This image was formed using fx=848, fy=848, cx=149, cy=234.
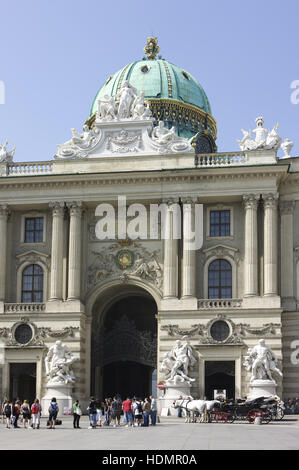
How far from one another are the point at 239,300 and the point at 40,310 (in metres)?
13.0

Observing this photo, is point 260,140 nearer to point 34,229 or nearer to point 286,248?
point 286,248

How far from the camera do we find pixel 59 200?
56.7m

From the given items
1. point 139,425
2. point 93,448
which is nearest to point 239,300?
point 139,425

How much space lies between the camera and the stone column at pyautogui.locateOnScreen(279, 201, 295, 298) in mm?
54656

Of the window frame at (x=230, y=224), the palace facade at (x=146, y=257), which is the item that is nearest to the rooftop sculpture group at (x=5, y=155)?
the palace facade at (x=146, y=257)

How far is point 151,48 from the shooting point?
73.1m

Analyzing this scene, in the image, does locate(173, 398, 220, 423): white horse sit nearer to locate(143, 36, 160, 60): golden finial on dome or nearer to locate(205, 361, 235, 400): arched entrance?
locate(205, 361, 235, 400): arched entrance

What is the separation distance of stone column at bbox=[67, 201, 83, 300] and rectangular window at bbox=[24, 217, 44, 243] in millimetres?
2817

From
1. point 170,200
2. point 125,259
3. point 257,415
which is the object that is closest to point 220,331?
point 125,259

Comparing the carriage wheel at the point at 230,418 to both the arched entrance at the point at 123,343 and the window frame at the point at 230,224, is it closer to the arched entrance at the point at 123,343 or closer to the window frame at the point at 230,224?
the arched entrance at the point at 123,343

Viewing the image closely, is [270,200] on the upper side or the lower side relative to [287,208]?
upper

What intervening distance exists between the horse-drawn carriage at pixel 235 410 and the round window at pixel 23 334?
49.5ft

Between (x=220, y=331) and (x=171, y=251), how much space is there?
6047 millimetres
